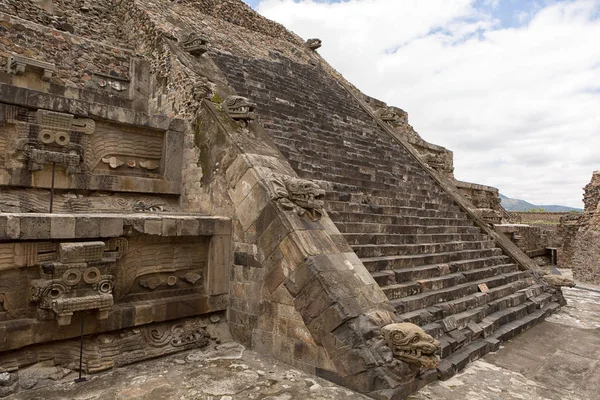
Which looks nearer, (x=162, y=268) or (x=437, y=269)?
(x=162, y=268)

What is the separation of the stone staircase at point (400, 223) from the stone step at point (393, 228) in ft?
0.07

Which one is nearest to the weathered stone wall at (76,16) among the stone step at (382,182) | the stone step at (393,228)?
the stone step at (382,182)

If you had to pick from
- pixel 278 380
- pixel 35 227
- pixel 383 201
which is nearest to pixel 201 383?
pixel 278 380

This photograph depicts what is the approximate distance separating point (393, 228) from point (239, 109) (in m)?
3.67

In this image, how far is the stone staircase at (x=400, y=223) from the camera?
628 cm

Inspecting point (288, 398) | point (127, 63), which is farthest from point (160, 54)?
point (288, 398)

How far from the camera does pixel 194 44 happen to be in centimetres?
882

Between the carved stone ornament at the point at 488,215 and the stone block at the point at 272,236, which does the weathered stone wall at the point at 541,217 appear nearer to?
the carved stone ornament at the point at 488,215

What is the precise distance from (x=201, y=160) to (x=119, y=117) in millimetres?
1391

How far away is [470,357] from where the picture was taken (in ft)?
18.7

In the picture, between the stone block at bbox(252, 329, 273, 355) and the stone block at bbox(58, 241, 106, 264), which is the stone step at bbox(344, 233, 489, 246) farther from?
the stone block at bbox(58, 241, 106, 264)

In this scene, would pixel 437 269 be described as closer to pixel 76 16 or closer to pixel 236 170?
pixel 236 170

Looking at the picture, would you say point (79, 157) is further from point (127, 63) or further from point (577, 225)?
point (577, 225)

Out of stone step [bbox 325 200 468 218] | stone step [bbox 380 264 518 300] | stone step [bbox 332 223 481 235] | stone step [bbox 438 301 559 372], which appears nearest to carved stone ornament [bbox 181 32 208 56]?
stone step [bbox 325 200 468 218]
